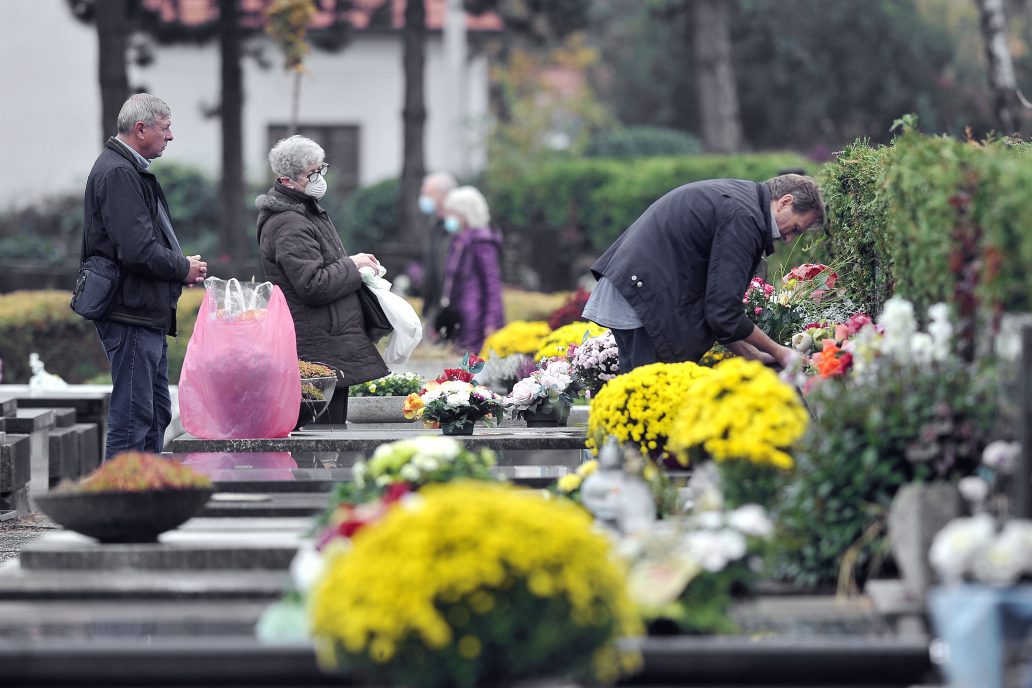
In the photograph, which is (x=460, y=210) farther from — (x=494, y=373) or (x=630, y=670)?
(x=630, y=670)

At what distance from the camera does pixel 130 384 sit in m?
7.34

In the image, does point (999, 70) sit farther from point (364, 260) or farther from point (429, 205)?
point (364, 260)

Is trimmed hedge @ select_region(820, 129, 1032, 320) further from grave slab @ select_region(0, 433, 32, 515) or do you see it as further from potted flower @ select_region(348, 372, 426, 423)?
grave slab @ select_region(0, 433, 32, 515)

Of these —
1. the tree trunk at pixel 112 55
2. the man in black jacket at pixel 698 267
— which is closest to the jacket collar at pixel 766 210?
the man in black jacket at pixel 698 267

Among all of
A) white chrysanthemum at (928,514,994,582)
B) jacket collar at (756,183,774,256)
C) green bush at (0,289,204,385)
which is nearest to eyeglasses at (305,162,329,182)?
jacket collar at (756,183,774,256)

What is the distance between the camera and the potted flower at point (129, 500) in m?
5.23

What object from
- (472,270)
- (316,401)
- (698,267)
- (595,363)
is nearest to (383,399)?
(316,401)

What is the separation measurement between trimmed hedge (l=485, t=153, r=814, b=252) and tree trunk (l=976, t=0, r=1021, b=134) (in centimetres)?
215

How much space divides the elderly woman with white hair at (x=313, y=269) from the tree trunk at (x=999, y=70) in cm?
1141

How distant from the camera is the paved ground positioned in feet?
25.4

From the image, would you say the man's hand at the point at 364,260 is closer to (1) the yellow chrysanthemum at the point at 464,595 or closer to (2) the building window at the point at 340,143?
(1) the yellow chrysanthemum at the point at 464,595

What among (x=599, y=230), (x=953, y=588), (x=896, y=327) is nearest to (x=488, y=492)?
(x=953, y=588)

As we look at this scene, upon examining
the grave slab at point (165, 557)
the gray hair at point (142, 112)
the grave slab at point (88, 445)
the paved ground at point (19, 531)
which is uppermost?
the gray hair at point (142, 112)

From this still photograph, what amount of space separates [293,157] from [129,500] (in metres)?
2.84
